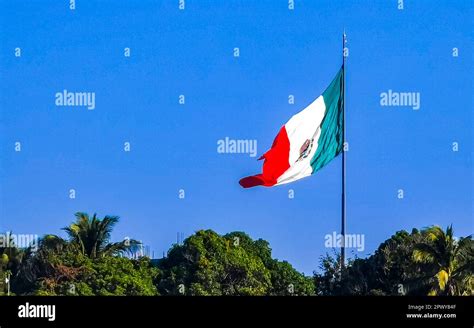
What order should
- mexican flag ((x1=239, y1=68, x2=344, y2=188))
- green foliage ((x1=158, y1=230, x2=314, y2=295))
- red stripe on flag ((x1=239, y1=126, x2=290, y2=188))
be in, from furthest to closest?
green foliage ((x1=158, y1=230, x2=314, y2=295))
mexican flag ((x1=239, y1=68, x2=344, y2=188))
red stripe on flag ((x1=239, y1=126, x2=290, y2=188))

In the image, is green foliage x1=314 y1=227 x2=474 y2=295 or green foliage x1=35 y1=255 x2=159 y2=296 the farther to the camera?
green foliage x1=35 y1=255 x2=159 y2=296

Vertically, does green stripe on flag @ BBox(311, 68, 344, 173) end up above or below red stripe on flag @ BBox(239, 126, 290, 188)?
above

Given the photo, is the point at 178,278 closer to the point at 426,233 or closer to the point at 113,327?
the point at 426,233

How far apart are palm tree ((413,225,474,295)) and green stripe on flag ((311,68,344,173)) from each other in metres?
11.8

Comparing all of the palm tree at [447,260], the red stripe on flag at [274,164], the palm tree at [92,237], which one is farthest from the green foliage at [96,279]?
the red stripe on flag at [274,164]

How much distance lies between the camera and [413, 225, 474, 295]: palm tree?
2370 inches

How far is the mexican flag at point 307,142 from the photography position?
47.8m

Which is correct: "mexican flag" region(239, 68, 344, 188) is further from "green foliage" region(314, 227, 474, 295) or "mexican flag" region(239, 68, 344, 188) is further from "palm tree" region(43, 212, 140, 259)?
"palm tree" region(43, 212, 140, 259)

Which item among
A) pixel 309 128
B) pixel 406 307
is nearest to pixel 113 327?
pixel 406 307

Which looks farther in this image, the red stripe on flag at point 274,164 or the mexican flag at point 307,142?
the mexican flag at point 307,142

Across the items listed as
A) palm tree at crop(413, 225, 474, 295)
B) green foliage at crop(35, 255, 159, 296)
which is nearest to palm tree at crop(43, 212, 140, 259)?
green foliage at crop(35, 255, 159, 296)

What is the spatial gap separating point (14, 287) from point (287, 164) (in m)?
31.5

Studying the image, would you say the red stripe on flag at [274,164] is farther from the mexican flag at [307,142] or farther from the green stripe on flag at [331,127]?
the green stripe on flag at [331,127]

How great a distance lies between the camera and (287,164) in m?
48.4
